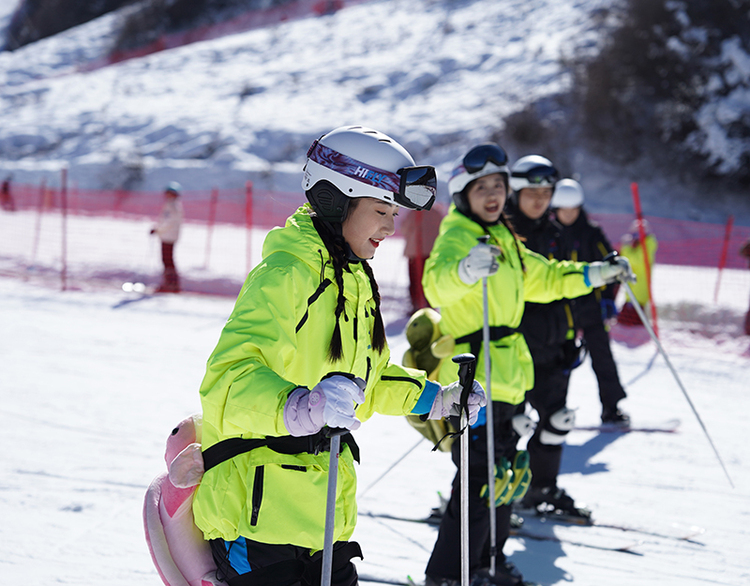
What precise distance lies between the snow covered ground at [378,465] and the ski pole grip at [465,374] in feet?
1.99

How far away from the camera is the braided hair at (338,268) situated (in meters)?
2.06

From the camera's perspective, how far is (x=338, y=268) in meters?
2.09

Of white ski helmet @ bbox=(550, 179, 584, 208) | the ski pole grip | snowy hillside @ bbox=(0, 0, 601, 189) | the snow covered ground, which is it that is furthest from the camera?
snowy hillside @ bbox=(0, 0, 601, 189)

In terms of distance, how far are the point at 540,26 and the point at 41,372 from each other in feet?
91.2

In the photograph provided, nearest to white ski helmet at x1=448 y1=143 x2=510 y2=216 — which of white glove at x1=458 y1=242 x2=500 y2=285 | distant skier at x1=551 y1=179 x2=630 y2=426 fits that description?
white glove at x1=458 y1=242 x2=500 y2=285

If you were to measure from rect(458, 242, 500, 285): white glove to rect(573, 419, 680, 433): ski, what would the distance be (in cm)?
360

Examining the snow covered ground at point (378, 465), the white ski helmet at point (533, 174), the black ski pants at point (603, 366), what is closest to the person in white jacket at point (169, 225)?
the snow covered ground at point (378, 465)

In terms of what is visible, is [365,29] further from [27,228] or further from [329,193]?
[329,193]

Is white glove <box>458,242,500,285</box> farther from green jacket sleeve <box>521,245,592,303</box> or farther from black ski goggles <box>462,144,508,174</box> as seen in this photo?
green jacket sleeve <box>521,245,592,303</box>

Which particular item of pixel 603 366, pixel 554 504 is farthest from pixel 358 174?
pixel 603 366

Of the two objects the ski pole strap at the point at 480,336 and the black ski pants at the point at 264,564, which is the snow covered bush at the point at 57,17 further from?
the black ski pants at the point at 264,564

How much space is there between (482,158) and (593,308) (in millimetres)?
3204

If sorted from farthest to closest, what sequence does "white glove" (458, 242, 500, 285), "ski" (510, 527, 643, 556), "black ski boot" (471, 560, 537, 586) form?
"ski" (510, 527, 643, 556) → "black ski boot" (471, 560, 537, 586) → "white glove" (458, 242, 500, 285)

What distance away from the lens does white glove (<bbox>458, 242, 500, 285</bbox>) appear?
10.5ft
